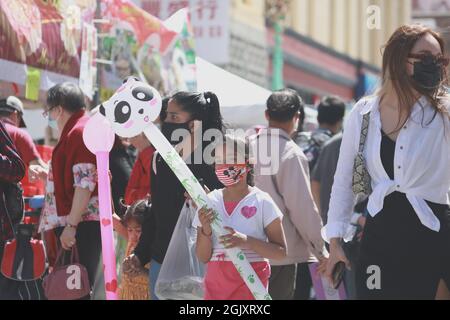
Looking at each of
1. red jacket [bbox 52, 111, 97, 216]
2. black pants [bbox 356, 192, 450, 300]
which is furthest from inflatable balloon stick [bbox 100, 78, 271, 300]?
red jacket [bbox 52, 111, 97, 216]

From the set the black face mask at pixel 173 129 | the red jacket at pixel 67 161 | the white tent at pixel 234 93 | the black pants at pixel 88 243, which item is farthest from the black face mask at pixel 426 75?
the black pants at pixel 88 243

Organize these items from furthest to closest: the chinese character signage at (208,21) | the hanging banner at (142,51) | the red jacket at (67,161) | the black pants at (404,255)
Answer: the chinese character signage at (208,21) < the hanging banner at (142,51) < the red jacket at (67,161) < the black pants at (404,255)

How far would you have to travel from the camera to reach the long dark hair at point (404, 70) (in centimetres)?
421

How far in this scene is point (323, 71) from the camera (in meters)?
35.6

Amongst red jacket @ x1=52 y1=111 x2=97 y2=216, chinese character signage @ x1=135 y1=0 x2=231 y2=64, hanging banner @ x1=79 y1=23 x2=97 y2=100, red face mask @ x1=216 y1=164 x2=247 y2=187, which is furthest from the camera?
chinese character signage @ x1=135 y1=0 x2=231 y2=64

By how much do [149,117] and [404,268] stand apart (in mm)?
1247

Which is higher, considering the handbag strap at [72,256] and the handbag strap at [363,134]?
the handbag strap at [363,134]

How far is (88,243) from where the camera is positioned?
6.34 m

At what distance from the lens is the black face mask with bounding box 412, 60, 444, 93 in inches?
166

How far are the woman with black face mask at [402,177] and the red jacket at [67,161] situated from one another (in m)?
2.29

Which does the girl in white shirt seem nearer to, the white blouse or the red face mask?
the red face mask

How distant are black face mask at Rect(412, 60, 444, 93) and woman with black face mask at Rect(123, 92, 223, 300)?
1.46 m

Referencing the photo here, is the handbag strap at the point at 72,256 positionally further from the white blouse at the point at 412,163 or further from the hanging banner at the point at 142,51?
the hanging banner at the point at 142,51

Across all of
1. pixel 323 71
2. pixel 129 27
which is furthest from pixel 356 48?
pixel 129 27
